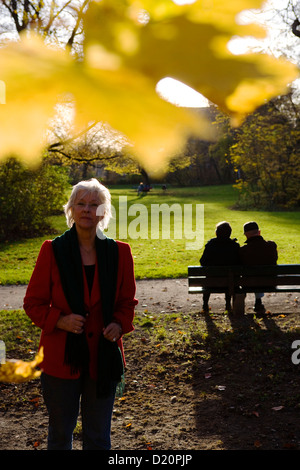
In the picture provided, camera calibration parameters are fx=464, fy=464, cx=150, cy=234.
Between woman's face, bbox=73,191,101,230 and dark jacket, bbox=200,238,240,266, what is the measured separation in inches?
145

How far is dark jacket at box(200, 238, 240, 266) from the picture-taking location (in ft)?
19.5

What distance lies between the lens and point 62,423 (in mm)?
2311

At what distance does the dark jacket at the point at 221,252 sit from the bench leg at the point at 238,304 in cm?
43

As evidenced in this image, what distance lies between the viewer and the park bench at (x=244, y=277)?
18.4 ft

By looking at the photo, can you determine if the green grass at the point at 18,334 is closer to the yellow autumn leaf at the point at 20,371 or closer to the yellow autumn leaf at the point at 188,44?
the yellow autumn leaf at the point at 20,371

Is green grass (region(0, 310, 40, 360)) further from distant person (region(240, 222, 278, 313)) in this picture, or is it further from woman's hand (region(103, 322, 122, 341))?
woman's hand (region(103, 322, 122, 341))

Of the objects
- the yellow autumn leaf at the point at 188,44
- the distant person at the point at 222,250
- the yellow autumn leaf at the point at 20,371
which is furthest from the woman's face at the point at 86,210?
the distant person at the point at 222,250

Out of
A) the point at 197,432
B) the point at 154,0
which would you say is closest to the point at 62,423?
the point at 197,432

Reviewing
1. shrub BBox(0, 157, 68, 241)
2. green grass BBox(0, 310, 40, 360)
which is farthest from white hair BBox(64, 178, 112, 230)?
→ shrub BBox(0, 157, 68, 241)

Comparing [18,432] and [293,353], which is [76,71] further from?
[293,353]

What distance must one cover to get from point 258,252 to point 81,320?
406 centimetres

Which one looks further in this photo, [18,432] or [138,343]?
[138,343]
